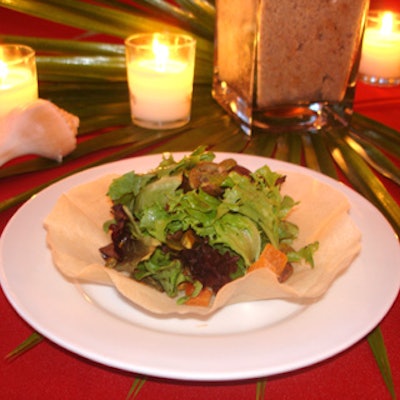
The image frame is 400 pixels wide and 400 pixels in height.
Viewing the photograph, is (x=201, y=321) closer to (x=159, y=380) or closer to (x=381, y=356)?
(x=159, y=380)

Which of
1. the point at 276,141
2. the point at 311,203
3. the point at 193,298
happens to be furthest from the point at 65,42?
the point at 193,298

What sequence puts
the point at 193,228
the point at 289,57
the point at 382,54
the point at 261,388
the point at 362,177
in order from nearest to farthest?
the point at 261,388 → the point at 193,228 → the point at 362,177 → the point at 289,57 → the point at 382,54

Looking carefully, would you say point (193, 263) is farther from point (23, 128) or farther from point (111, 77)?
point (111, 77)

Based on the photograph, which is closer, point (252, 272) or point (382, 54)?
point (252, 272)

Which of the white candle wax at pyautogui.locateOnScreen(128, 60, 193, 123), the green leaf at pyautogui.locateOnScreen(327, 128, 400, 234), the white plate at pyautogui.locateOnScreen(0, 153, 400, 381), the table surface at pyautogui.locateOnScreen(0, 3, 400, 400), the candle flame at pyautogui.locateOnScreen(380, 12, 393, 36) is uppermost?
the candle flame at pyautogui.locateOnScreen(380, 12, 393, 36)

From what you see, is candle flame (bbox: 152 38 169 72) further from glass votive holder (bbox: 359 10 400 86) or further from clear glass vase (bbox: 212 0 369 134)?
glass votive holder (bbox: 359 10 400 86)

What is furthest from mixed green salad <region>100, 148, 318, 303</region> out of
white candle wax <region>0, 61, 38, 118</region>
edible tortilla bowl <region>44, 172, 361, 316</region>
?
white candle wax <region>0, 61, 38, 118</region>

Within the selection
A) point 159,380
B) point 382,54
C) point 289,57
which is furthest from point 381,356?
point 382,54
